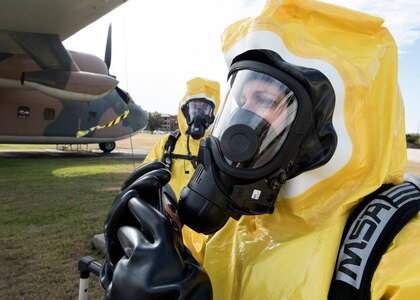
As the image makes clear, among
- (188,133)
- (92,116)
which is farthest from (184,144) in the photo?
(92,116)

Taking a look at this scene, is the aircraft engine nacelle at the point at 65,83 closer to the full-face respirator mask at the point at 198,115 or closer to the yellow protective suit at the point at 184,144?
the yellow protective suit at the point at 184,144

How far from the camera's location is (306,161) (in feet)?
2.44

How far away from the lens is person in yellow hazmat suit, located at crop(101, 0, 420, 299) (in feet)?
2.26

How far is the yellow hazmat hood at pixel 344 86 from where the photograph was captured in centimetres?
73

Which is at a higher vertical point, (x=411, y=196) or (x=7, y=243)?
(x=411, y=196)

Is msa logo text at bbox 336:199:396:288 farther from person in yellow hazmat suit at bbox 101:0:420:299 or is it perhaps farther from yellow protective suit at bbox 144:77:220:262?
yellow protective suit at bbox 144:77:220:262

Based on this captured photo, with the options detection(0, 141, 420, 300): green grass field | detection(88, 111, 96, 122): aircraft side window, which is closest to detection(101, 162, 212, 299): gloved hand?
detection(0, 141, 420, 300): green grass field

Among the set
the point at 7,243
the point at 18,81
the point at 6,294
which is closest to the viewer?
the point at 6,294

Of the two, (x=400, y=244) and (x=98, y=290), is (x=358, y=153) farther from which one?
(x=98, y=290)

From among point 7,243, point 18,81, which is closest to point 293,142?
point 7,243

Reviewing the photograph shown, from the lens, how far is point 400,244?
2.14 ft

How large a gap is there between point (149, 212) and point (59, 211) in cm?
447

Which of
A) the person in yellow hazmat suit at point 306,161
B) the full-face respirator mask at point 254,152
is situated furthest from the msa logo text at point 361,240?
the full-face respirator mask at point 254,152

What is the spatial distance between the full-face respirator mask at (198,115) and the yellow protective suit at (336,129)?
115 inches
